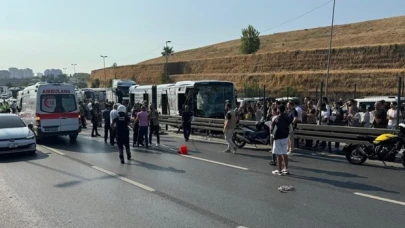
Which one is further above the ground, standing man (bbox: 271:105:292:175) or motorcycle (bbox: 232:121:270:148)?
standing man (bbox: 271:105:292:175)

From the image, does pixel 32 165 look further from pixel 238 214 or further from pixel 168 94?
pixel 168 94

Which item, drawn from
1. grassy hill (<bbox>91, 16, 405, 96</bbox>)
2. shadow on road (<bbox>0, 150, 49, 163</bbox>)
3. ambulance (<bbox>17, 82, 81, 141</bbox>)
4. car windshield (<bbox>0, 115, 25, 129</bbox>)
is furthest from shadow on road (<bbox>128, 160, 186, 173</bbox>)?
grassy hill (<bbox>91, 16, 405, 96</bbox>)

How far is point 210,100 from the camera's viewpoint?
837 inches

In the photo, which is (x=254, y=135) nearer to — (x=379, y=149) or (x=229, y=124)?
(x=229, y=124)

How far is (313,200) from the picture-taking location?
761cm

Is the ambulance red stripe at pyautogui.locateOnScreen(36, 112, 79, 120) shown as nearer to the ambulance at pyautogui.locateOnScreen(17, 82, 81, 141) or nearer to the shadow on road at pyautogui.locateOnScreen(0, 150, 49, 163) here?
the ambulance at pyautogui.locateOnScreen(17, 82, 81, 141)

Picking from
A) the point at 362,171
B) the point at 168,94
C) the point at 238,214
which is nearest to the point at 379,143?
the point at 362,171

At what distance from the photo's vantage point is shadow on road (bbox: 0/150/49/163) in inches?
515

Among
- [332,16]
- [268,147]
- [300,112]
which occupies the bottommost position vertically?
[268,147]

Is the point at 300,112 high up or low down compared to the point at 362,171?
up

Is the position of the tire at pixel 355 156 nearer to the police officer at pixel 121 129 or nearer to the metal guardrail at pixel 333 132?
the metal guardrail at pixel 333 132

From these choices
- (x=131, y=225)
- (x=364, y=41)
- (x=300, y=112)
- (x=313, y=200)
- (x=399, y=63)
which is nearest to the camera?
(x=131, y=225)

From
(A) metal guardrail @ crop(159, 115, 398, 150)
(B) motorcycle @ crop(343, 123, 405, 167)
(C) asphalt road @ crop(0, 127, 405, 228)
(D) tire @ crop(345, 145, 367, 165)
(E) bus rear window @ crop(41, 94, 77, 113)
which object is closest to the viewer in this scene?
(C) asphalt road @ crop(0, 127, 405, 228)

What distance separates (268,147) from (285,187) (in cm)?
701
